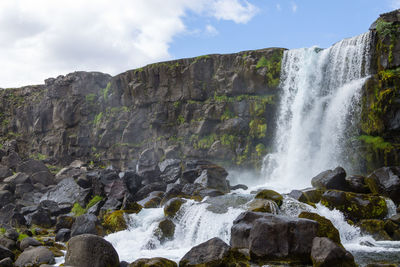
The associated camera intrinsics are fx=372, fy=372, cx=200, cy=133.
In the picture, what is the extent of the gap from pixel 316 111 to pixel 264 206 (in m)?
15.4

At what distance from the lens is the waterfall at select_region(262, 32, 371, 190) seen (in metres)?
23.8

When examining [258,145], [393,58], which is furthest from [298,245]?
[258,145]

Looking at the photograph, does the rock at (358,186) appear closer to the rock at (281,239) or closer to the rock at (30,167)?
the rock at (281,239)

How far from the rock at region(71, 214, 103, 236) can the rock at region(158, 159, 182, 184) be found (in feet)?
31.8

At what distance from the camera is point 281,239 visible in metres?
9.83

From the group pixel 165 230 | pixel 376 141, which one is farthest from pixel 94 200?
pixel 376 141

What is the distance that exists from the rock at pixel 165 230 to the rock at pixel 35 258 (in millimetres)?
3750

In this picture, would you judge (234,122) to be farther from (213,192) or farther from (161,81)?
(213,192)

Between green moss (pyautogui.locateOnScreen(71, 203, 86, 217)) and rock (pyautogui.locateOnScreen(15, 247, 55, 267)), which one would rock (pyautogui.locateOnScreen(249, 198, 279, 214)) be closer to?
rock (pyautogui.locateOnScreen(15, 247, 55, 267))

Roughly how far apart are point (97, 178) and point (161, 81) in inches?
738

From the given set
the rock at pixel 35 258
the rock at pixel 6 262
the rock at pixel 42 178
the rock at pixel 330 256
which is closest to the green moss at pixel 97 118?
the rock at pixel 42 178

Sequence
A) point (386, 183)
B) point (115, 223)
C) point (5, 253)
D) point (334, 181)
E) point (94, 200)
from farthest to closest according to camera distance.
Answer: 1. point (94, 200)
2. point (334, 181)
3. point (386, 183)
4. point (115, 223)
5. point (5, 253)

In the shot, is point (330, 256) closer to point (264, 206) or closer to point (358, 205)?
point (264, 206)

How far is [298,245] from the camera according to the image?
9688 millimetres
